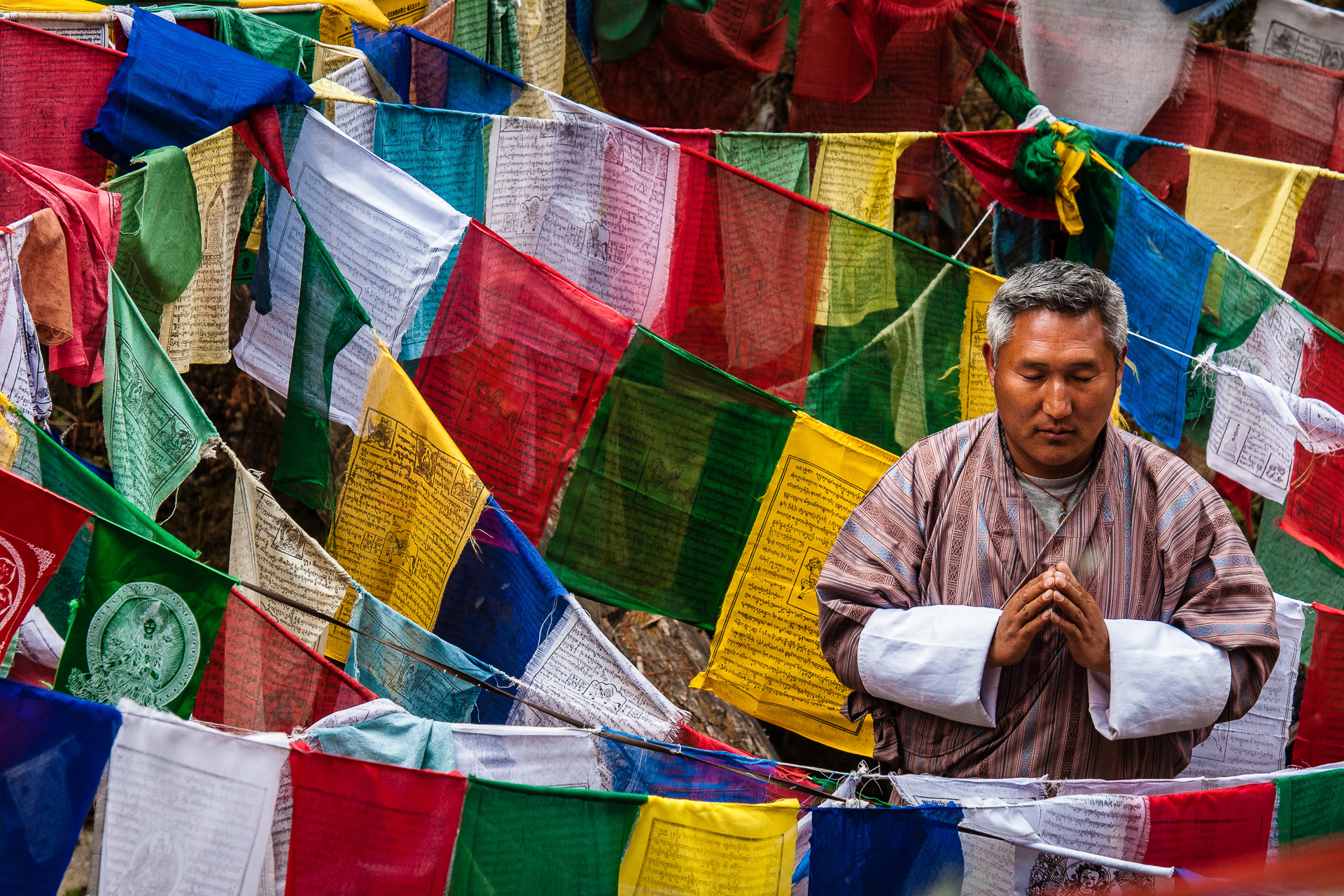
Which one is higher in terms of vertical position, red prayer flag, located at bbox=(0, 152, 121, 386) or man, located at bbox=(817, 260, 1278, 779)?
red prayer flag, located at bbox=(0, 152, 121, 386)

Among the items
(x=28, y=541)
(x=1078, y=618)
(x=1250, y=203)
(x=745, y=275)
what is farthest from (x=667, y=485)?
(x=1250, y=203)

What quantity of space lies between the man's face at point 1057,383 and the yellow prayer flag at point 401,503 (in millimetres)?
1036

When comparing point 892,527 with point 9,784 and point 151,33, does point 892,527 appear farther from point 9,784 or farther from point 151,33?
point 151,33

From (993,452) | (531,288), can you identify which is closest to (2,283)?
(531,288)

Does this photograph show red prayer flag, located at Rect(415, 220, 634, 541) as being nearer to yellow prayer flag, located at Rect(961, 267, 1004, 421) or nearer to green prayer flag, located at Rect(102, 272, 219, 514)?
green prayer flag, located at Rect(102, 272, 219, 514)

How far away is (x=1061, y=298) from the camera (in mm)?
2262

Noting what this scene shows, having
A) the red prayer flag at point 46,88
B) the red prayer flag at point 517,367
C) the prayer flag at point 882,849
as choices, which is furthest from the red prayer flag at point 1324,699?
the red prayer flag at point 46,88

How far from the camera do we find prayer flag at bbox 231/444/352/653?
7.86ft

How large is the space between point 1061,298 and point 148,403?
166cm

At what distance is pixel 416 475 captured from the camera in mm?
2697

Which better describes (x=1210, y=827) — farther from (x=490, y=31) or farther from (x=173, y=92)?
(x=490, y=31)

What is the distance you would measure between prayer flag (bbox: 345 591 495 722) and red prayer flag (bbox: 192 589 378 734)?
11.7 inches

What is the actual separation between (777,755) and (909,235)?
259 centimetres

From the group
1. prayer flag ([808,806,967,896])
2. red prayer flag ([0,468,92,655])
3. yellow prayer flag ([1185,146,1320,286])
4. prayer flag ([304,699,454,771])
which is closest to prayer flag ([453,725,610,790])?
prayer flag ([304,699,454,771])
